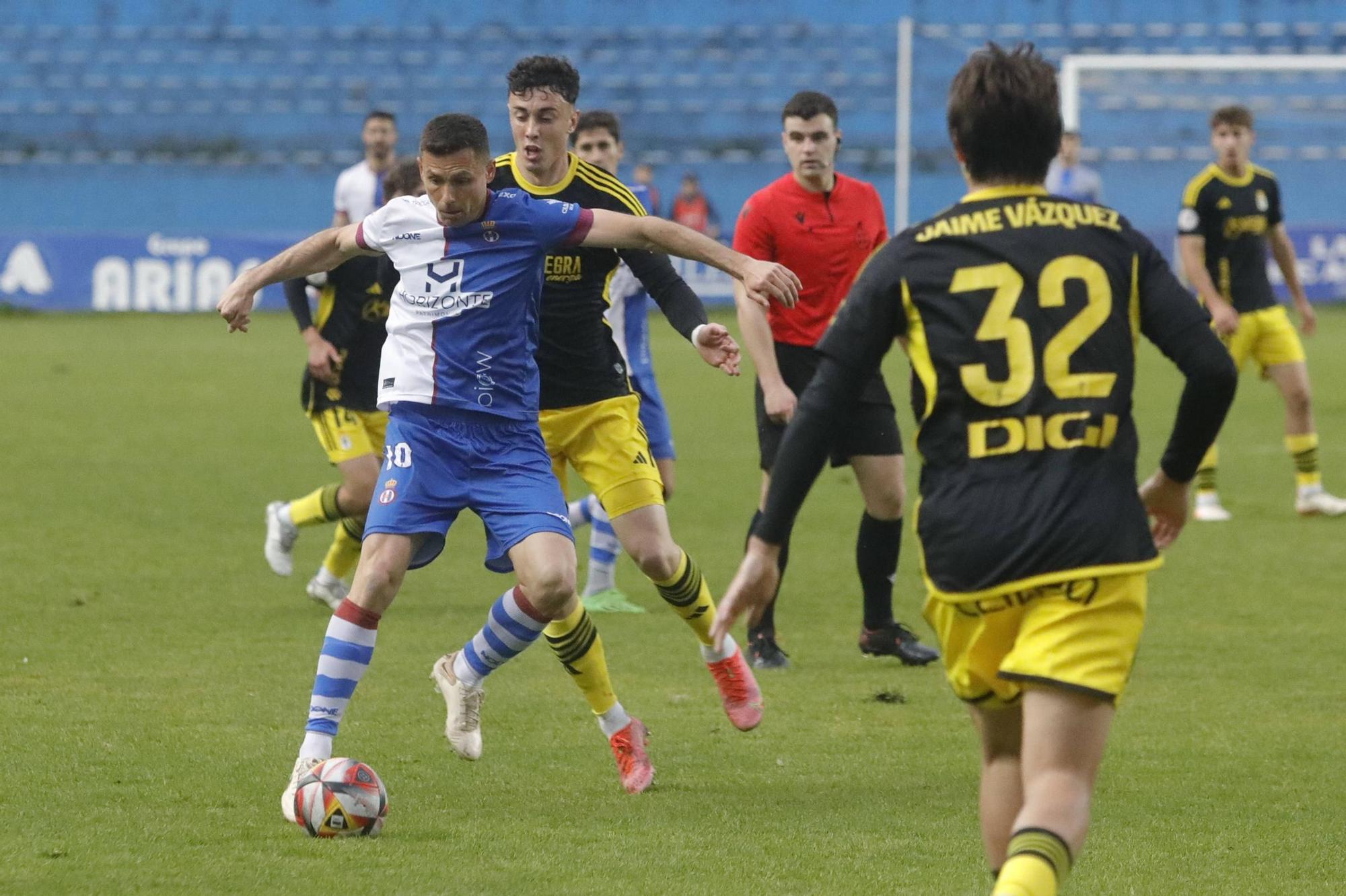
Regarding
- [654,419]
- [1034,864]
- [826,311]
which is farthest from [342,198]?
[1034,864]

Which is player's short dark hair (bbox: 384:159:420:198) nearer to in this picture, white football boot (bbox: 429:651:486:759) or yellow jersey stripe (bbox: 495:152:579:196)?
yellow jersey stripe (bbox: 495:152:579:196)

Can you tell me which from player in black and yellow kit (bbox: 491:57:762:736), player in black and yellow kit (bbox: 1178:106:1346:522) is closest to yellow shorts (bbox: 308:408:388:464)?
player in black and yellow kit (bbox: 491:57:762:736)

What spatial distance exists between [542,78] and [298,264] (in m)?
1.18

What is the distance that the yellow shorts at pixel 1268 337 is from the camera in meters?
11.1

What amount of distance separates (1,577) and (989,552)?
676 centimetres

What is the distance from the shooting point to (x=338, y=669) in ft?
16.7

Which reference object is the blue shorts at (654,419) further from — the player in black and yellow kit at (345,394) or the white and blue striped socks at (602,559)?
the player in black and yellow kit at (345,394)

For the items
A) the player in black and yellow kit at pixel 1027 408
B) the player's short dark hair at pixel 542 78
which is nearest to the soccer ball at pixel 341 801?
the player in black and yellow kit at pixel 1027 408

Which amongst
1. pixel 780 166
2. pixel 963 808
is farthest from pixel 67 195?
pixel 963 808

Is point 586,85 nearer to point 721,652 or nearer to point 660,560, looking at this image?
point 660,560

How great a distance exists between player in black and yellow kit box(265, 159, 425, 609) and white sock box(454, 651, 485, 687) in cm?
284

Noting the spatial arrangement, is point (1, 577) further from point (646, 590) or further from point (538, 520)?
point (538, 520)

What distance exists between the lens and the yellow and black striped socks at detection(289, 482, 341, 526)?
8602 millimetres

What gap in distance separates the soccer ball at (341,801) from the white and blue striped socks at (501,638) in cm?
75
